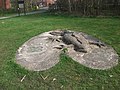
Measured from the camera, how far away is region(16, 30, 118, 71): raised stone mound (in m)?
8.39

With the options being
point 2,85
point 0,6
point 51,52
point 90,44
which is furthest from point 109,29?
point 0,6

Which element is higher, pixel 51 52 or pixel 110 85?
pixel 51 52

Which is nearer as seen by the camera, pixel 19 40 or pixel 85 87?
pixel 85 87

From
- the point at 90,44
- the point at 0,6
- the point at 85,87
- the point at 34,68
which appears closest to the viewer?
the point at 85,87

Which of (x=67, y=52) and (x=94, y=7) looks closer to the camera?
(x=67, y=52)

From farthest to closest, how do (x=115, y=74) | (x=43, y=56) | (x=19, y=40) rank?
1. (x=19, y=40)
2. (x=43, y=56)
3. (x=115, y=74)

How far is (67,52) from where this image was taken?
8.90m

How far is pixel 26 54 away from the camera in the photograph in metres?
9.18

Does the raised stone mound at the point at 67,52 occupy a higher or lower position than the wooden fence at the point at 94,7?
lower

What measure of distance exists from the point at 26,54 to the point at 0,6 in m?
28.1

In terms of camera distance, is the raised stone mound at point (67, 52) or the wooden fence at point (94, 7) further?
the wooden fence at point (94, 7)

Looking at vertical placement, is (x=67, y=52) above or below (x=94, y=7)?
below

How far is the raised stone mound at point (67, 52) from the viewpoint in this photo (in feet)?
27.5

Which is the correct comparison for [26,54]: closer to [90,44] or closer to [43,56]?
[43,56]
